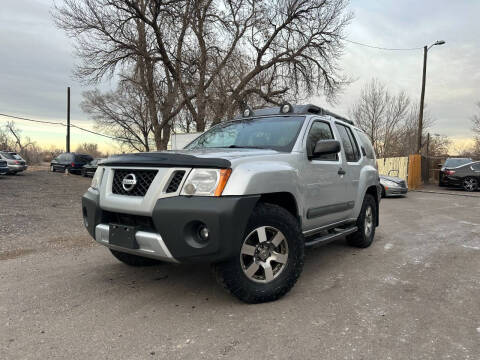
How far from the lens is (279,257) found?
124 inches

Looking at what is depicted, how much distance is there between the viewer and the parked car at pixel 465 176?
1731 cm

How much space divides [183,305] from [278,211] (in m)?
1.16

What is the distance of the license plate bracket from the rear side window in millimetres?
3014

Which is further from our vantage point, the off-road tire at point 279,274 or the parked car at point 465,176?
the parked car at point 465,176

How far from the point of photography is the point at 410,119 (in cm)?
3159

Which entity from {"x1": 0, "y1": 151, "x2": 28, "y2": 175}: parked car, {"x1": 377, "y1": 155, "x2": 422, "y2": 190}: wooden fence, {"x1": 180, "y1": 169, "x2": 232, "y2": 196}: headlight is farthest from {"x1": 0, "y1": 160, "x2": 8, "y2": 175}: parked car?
{"x1": 377, "y1": 155, "x2": 422, "y2": 190}: wooden fence

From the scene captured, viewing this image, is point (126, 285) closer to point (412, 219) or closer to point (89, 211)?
point (89, 211)

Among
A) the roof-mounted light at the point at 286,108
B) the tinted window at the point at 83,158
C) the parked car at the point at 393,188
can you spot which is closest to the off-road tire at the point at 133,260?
the roof-mounted light at the point at 286,108

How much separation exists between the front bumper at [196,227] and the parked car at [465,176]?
18.5 m

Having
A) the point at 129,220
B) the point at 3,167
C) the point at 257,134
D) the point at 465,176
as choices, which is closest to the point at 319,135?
the point at 257,134

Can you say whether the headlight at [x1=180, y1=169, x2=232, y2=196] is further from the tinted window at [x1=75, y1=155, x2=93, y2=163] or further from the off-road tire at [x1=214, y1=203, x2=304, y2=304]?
the tinted window at [x1=75, y1=155, x2=93, y2=163]

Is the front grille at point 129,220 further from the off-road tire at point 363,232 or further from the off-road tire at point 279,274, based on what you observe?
the off-road tire at point 363,232

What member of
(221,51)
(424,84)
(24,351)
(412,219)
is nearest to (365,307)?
(24,351)

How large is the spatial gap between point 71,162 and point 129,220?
22.7m
